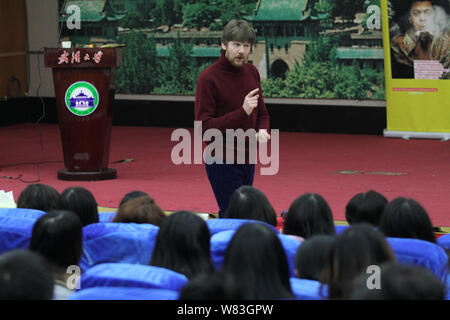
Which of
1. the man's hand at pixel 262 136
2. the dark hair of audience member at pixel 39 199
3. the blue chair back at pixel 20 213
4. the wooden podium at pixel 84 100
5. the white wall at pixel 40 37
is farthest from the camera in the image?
the white wall at pixel 40 37

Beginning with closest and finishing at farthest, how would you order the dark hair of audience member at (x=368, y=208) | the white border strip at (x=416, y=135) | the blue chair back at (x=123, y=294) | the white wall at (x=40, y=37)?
the blue chair back at (x=123, y=294)
the dark hair of audience member at (x=368, y=208)
the white border strip at (x=416, y=135)
the white wall at (x=40, y=37)

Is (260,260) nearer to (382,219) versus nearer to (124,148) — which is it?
(382,219)

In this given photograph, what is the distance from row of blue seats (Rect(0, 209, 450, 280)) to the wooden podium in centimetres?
365

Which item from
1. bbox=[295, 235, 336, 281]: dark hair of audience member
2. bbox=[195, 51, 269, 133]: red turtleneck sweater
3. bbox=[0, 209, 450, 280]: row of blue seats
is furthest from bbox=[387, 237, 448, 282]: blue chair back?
bbox=[195, 51, 269, 133]: red turtleneck sweater

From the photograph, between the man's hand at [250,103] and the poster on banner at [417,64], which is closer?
the man's hand at [250,103]

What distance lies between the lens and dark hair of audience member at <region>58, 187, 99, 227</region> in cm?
330

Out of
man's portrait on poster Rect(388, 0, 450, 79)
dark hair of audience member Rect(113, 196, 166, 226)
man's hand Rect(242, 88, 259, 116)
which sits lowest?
dark hair of audience member Rect(113, 196, 166, 226)

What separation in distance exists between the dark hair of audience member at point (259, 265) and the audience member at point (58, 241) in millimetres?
681

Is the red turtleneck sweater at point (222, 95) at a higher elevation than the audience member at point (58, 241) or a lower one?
higher

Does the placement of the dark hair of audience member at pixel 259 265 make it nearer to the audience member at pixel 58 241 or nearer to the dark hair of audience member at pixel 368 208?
the audience member at pixel 58 241

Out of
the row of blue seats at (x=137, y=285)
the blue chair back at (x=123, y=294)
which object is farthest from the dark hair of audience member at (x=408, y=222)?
the blue chair back at (x=123, y=294)

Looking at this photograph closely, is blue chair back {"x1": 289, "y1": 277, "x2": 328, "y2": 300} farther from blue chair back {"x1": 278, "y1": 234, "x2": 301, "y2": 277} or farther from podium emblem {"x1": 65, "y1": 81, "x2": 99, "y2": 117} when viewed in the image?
podium emblem {"x1": 65, "y1": 81, "x2": 99, "y2": 117}

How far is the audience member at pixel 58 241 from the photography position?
2.65 m

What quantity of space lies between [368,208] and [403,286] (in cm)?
152
